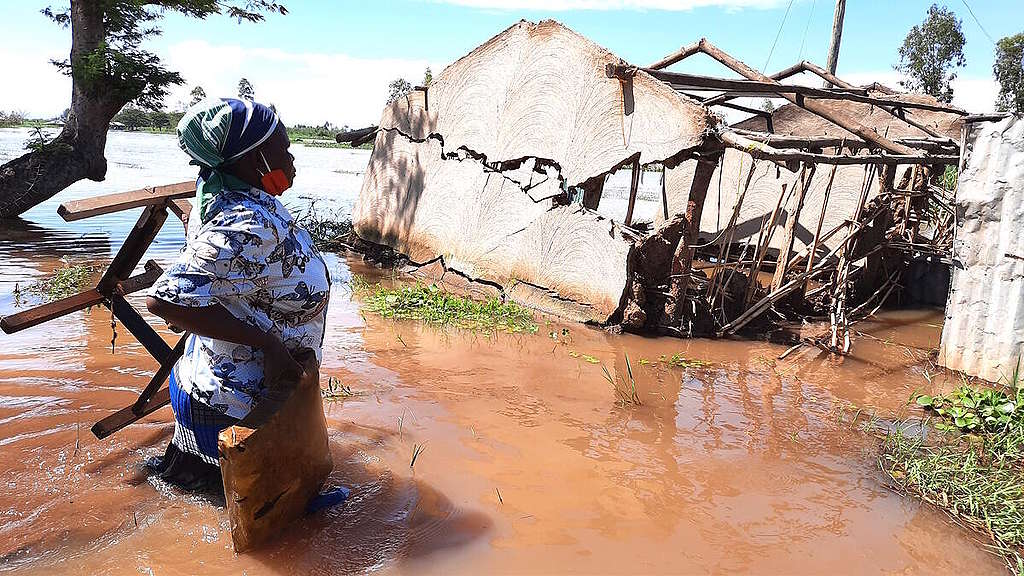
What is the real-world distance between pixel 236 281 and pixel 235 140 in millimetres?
461

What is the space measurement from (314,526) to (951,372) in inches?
193

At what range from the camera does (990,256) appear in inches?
199

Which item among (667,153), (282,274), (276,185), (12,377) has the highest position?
(667,153)

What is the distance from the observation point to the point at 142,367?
14.7ft

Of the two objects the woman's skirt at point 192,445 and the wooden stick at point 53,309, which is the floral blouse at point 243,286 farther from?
the wooden stick at point 53,309

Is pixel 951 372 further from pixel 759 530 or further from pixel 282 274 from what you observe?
pixel 282 274

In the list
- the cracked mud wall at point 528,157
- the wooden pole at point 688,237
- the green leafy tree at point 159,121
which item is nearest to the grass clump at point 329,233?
the cracked mud wall at point 528,157

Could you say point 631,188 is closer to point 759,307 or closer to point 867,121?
point 759,307

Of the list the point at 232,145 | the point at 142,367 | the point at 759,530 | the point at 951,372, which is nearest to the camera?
the point at 232,145

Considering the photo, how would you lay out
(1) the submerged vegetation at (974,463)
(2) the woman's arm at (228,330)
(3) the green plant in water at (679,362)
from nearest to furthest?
(2) the woman's arm at (228,330)
(1) the submerged vegetation at (974,463)
(3) the green plant in water at (679,362)

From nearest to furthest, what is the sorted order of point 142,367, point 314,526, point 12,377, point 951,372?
point 314,526, point 12,377, point 142,367, point 951,372

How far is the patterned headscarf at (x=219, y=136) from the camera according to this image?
7.45ft

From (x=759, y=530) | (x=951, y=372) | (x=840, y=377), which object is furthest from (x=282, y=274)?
(x=951, y=372)

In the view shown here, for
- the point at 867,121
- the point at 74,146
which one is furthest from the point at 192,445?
the point at 74,146
